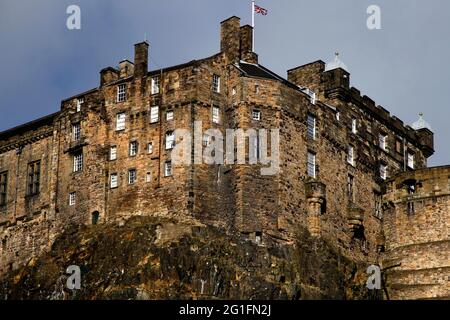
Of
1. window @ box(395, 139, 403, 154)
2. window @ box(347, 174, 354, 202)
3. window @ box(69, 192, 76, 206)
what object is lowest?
window @ box(69, 192, 76, 206)

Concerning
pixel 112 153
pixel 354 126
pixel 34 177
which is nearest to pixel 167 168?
pixel 112 153

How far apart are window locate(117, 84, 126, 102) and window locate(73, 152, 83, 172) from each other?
457cm

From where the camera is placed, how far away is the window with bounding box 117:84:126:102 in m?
85.5

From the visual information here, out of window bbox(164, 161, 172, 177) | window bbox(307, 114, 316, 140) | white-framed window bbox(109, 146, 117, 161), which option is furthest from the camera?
window bbox(307, 114, 316, 140)

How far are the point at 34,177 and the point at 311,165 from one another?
19.1 m

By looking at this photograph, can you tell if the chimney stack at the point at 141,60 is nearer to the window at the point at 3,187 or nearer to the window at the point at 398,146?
the window at the point at 3,187

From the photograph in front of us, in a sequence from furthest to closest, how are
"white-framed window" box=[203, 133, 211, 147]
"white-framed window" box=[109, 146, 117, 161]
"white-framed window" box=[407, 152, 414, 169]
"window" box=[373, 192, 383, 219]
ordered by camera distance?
A: "white-framed window" box=[407, 152, 414, 169] → "window" box=[373, 192, 383, 219] → "white-framed window" box=[109, 146, 117, 161] → "white-framed window" box=[203, 133, 211, 147]

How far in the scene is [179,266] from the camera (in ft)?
253

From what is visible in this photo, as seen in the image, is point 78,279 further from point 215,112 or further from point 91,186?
point 215,112

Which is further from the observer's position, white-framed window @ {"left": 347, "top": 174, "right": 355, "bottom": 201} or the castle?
white-framed window @ {"left": 347, "top": 174, "right": 355, "bottom": 201}

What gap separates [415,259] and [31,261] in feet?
84.3

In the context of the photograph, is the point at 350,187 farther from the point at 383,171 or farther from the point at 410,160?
the point at 410,160

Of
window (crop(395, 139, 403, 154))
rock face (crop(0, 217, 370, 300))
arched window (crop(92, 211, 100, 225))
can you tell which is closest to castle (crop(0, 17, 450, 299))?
arched window (crop(92, 211, 100, 225))

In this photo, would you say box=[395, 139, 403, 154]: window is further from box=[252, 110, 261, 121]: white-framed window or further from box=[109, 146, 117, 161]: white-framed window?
box=[109, 146, 117, 161]: white-framed window
